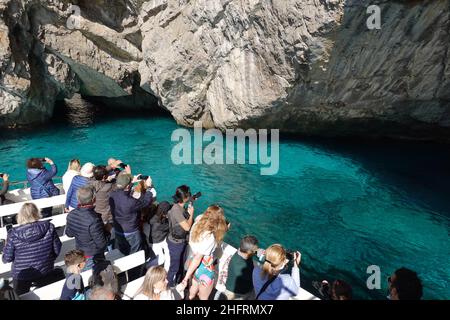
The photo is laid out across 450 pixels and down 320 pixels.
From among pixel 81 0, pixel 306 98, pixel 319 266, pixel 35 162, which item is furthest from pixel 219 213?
pixel 81 0

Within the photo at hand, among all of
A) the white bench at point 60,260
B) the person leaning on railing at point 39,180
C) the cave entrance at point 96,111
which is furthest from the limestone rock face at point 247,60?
the white bench at point 60,260

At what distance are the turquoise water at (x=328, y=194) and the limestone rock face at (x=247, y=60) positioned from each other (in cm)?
204

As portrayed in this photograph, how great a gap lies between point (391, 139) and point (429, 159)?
3.59 m

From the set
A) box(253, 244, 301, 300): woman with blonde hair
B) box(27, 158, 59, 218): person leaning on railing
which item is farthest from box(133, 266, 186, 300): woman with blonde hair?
box(27, 158, 59, 218): person leaning on railing

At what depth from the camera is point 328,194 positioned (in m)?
11.5

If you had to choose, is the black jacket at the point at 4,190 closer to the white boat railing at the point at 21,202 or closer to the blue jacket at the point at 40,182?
the white boat railing at the point at 21,202

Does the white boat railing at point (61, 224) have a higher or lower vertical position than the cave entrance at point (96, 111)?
lower

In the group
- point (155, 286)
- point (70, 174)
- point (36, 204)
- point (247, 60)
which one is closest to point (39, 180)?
point (36, 204)

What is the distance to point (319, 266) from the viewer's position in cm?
748

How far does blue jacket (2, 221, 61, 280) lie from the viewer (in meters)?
4.25

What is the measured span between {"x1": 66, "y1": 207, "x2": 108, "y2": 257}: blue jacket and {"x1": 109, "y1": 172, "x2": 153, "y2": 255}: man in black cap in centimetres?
48

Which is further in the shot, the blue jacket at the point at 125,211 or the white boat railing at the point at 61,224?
the blue jacket at the point at 125,211

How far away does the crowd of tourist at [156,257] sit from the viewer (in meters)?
3.86

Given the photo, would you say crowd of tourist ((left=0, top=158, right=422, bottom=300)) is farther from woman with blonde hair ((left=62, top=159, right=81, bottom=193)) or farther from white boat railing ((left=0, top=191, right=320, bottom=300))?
woman with blonde hair ((left=62, top=159, right=81, bottom=193))
